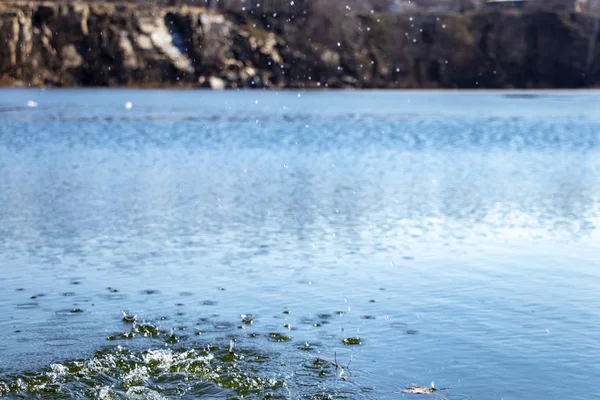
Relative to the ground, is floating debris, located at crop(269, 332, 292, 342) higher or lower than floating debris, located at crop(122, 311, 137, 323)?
higher

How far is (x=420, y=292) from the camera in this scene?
18922 mm

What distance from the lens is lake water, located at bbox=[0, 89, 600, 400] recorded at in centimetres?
1390

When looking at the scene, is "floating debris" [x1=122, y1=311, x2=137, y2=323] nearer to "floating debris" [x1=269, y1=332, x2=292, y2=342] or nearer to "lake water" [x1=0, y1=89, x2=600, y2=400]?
"lake water" [x1=0, y1=89, x2=600, y2=400]

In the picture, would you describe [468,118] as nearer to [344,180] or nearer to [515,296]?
[344,180]

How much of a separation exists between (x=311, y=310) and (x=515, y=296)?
4.39 m

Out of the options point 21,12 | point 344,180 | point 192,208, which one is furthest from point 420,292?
point 21,12

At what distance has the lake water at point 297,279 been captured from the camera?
13895mm

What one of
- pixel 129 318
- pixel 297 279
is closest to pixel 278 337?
pixel 129 318

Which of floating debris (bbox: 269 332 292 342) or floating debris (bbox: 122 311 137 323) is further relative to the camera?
floating debris (bbox: 122 311 137 323)

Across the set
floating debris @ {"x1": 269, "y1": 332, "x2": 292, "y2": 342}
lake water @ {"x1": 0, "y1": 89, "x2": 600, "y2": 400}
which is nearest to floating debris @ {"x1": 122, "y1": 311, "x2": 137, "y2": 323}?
lake water @ {"x1": 0, "y1": 89, "x2": 600, "y2": 400}

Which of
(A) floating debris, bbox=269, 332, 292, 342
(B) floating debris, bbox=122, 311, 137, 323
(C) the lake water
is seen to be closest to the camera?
(C) the lake water

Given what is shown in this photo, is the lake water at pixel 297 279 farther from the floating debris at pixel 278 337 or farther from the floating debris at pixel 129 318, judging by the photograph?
the floating debris at pixel 129 318

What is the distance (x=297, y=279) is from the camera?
1998cm

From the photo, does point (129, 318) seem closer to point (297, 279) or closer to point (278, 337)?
point (278, 337)
